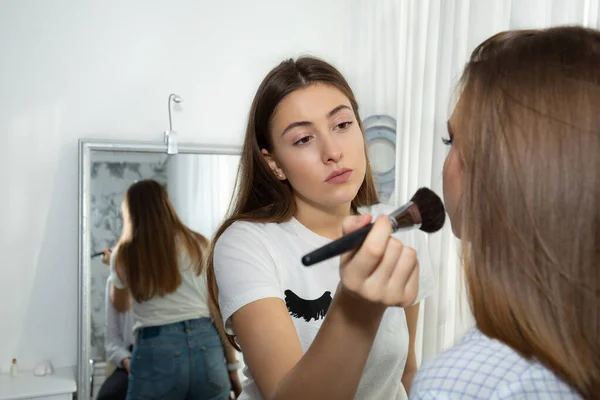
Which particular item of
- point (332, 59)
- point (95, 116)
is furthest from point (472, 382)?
point (332, 59)

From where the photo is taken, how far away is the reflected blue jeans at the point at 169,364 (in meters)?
2.02

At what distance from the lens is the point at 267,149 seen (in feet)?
3.91

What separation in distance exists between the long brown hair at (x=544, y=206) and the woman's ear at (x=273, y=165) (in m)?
0.63

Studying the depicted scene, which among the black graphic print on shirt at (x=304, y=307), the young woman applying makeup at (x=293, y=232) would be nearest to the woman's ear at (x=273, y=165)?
the young woman applying makeup at (x=293, y=232)

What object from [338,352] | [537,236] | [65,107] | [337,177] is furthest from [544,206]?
[65,107]

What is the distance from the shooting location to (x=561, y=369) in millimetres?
529

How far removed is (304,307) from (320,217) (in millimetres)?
192

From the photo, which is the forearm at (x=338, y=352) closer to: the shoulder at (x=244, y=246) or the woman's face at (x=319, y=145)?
the shoulder at (x=244, y=246)

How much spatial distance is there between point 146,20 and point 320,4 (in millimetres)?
689

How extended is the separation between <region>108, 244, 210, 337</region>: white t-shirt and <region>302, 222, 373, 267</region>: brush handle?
150 cm

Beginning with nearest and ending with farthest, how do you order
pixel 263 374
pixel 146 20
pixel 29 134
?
pixel 263 374 < pixel 29 134 < pixel 146 20

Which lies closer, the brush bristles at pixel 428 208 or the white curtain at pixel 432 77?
the brush bristles at pixel 428 208

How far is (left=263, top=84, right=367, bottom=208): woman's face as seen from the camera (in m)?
1.10

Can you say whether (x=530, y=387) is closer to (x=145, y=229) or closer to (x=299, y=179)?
(x=299, y=179)
